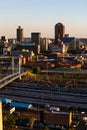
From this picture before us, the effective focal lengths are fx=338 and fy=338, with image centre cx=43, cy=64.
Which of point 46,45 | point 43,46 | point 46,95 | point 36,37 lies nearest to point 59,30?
point 36,37

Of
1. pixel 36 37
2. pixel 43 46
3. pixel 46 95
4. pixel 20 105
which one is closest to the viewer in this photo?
pixel 20 105

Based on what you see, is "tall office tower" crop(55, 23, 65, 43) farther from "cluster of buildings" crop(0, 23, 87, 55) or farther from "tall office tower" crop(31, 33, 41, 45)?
"tall office tower" crop(31, 33, 41, 45)

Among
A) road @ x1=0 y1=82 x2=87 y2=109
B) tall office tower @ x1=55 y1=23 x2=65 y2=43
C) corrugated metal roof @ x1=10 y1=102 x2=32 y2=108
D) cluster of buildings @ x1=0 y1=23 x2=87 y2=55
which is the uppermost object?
tall office tower @ x1=55 y1=23 x2=65 y2=43

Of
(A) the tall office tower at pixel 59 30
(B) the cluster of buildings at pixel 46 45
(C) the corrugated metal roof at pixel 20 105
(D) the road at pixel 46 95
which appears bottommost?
(D) the road at pixel 46 95

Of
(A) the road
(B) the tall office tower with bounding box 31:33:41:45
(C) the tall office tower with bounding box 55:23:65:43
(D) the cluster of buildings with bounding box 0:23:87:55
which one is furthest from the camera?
(C) the tall office tower with bounding box 55:23:65:43

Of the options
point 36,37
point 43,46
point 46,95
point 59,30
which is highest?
point 59,30

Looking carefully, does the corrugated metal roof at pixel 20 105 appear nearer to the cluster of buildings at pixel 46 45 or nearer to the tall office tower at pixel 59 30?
the cluster of buildings at pixel 46 45

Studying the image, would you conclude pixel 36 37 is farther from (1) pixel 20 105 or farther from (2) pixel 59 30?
(1) pixel 20 105

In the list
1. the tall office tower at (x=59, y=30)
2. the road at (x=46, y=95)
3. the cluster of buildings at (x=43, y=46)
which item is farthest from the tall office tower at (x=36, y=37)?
the road at (x=46, y=95)

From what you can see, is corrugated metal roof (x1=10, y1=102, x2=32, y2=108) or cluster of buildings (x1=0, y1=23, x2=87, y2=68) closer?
corrugated metal roof (x1=10, y1=102, x2=32, y2=108)

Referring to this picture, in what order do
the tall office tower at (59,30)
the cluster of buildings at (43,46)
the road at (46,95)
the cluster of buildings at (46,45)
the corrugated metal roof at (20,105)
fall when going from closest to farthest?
the corrugated metal roof at (20,105) < the road at (46,95) < the cluster of buildings at (43,46) < the cluster of buildings at (46,45) < the tall office tower at (59,30)

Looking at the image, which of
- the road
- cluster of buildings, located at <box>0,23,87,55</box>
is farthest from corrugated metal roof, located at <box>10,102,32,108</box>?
cluster of buildings, located at <box>0,23,87,55</box>

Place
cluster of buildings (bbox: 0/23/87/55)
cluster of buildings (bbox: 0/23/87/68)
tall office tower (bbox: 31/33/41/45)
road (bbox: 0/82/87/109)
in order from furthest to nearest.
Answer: tall office tower (bbox: 31/33/41/45) → cluster of buildings (bbox: 0/23/87/55) → cluster of buildings (bbox: 0/23/87/68) → road (bbox: 0/82/87/109)
